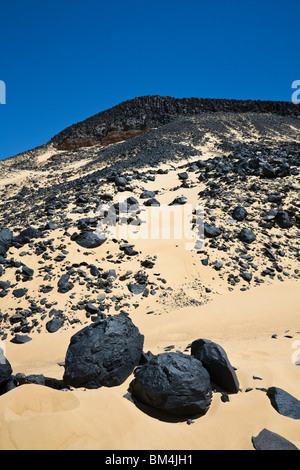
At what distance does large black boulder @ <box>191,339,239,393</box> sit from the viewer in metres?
3.18

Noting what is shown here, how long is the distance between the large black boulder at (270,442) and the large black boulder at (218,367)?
77 centimetres

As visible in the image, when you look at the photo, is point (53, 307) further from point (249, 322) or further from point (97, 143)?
point (97, 143)

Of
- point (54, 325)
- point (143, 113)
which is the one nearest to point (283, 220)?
point (54, 325)

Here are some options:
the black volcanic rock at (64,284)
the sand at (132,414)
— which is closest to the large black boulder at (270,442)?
the sand at (132,414)

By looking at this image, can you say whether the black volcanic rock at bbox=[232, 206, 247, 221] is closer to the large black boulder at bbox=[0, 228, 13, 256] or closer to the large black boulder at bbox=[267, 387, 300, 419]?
the large black boulder at bbox=[267, 387, 300, 419]

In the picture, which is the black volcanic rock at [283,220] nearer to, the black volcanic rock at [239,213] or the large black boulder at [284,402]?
the black volcanic rock at [239,213]

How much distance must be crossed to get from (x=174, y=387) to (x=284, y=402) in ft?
4.27

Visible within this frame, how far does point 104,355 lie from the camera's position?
342 centimetres

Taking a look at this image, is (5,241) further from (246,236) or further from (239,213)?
(239,213)

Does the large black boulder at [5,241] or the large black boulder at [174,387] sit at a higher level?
the large black boulder at [5,241]

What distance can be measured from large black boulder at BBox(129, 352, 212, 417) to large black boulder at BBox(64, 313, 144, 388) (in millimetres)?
498

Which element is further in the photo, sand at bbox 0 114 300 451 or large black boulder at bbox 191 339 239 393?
large black boulder at bbox 191 339 239 393

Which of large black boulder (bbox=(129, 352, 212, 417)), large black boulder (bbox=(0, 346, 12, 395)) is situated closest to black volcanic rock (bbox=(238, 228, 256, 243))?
large black boulder (bbox=(129, 352, 212, 417))

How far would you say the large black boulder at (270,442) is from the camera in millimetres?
2256
